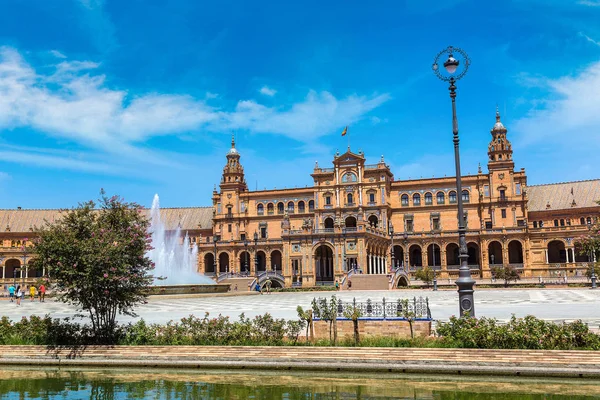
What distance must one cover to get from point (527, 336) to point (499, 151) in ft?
227

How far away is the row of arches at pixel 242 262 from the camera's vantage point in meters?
87.1

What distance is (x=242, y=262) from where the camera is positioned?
8912cm

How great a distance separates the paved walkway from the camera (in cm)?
1370

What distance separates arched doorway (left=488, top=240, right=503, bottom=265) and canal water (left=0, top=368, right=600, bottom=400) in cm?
6916

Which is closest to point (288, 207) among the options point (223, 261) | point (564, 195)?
point (223, 261)

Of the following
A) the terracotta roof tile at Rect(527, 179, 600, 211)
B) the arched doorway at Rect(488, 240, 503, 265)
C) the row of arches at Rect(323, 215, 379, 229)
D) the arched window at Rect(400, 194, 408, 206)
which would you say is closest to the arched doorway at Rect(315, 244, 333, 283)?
the row of arches at Rect(323, 215, 379, 229)

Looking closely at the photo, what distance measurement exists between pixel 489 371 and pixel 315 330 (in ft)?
16.7

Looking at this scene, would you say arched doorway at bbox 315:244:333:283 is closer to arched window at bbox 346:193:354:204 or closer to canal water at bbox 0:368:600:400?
arched window at bbox 346:193:354:204

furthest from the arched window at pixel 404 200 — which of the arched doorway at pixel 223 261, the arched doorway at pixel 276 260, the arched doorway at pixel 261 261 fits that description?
the arched doorway at pixel 223 261

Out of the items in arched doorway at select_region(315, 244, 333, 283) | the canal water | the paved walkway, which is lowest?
the canal water

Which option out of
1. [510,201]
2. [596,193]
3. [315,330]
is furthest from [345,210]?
[315,330]

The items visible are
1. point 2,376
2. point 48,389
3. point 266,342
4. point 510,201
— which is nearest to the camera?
point 48,389

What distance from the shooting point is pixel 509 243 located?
78.6m

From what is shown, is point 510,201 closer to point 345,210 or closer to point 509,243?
point 509,243
